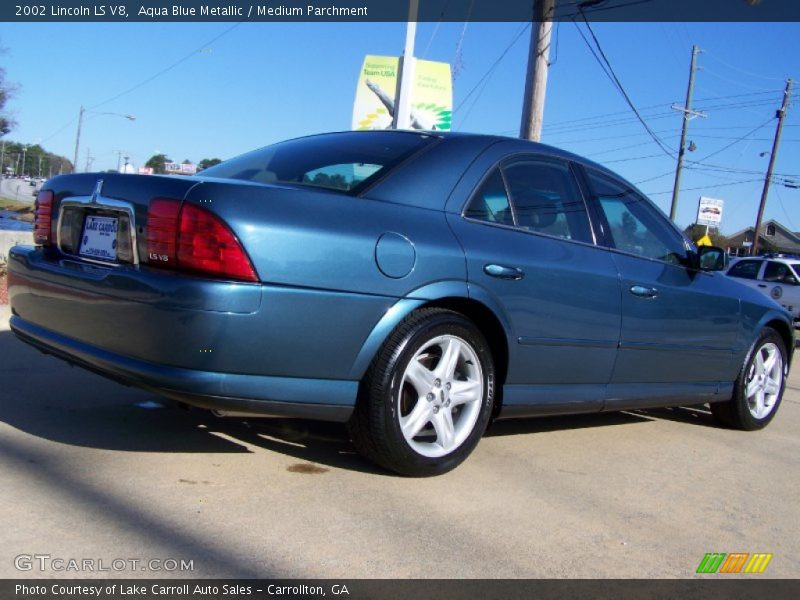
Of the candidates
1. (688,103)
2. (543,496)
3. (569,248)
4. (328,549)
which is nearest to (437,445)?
(543,496)

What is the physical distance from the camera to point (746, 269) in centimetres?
1820

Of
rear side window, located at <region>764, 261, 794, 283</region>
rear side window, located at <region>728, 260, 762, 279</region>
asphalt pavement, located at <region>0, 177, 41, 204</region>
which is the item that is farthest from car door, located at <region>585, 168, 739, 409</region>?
asphalt pavement, located at <region>0, 177, 41, 204</region>

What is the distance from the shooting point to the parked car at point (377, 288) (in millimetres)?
2797

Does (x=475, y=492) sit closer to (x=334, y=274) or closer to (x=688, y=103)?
(x=334, y=274)

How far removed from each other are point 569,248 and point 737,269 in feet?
53.1

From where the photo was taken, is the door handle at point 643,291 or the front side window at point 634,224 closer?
the door handle at point 643,291

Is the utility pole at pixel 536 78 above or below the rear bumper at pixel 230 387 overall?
above

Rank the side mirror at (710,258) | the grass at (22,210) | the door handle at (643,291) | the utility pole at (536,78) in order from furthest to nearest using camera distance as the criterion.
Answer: the grass at (22,210)
the utility pole at (536,78)
the side mirror at (710,258)
the door handle at (643,291)

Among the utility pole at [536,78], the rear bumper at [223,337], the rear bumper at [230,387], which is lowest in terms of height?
the rear bumper at [230,387]

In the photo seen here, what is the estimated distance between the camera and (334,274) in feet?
9.56

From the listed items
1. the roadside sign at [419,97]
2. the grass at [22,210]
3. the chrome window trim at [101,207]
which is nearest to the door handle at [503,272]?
the chrome window trim at [101,207]

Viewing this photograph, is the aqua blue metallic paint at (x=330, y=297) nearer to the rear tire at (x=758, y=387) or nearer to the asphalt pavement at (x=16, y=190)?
the rear tire at (x=758, y=387)

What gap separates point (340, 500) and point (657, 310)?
2.21 m

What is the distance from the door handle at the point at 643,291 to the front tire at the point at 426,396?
1.11 m
